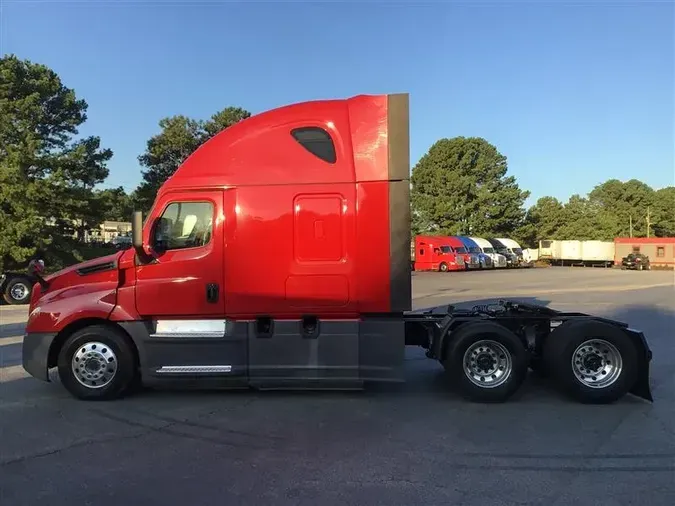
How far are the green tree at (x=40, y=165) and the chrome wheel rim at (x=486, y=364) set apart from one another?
22.2 m

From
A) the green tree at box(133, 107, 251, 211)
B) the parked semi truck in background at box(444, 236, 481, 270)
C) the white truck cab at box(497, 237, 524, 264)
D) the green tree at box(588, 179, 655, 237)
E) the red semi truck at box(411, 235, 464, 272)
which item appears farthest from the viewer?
the green tree at box(588, 179, 655, 237)

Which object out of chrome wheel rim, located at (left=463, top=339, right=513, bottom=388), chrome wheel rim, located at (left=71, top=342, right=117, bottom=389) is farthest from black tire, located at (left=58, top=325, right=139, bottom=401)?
chrome wheel rim, located at (left=463, top=339, right=513, bottom=388)

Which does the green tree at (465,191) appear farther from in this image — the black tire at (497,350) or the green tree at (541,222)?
the black tire at (497,350)

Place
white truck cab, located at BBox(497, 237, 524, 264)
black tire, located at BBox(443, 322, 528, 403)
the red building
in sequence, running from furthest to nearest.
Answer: the red building < white truck cab, located at BBox(497, 237, 524, 264) < black tire, located at BBox(443, 322, 528, 403)

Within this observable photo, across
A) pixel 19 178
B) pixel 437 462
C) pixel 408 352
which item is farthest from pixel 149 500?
pixel 19 178

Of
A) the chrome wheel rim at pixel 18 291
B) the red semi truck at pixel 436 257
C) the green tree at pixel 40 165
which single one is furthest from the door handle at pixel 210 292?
the red semi truck at pixel 436 257

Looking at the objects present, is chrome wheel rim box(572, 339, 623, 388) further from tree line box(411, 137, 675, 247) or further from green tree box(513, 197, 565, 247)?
green tree box(513, 197, 565, 247)

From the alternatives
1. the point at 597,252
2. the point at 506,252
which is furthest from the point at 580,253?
the point at 506,252

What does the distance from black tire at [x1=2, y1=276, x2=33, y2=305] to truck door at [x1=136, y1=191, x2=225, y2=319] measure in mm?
14184

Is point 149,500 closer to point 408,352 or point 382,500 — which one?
point 382,500

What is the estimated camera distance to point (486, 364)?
6441mm

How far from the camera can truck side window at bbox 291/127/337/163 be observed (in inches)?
250

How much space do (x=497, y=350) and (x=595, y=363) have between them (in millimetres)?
1173

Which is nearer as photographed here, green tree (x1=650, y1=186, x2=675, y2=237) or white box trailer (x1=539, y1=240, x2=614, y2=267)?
white box trailer (x1=539, y1=240, x2=614, y2=267)
